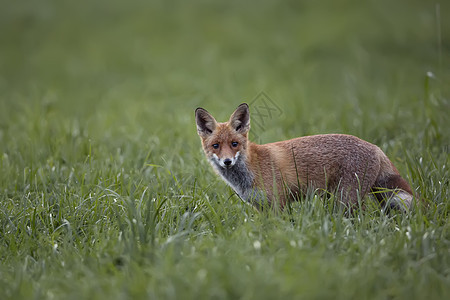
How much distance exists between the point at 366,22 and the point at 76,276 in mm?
14588

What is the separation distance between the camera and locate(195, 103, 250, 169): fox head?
4891 mm

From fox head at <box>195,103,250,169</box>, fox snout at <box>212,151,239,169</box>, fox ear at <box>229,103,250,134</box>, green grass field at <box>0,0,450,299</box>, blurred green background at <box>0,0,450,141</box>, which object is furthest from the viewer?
blurred green background at <box>0,0,450,141</box>

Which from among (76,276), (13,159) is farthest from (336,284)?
(13,159)

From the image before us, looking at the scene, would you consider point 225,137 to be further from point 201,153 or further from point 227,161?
point 201,153

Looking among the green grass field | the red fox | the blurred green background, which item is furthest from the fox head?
the blurred green background

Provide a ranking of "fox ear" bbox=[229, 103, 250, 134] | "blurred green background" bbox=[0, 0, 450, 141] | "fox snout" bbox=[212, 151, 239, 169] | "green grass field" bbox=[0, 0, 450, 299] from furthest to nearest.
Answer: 1. "blurred green background" bbox=[0, 0, 450, 141]
2. "fox ear" bbox=[229, 103, 250, 134]
3. "fox snout" bbox=[212, 151, 239, 169]
4. "green grass field" bbox=[0, 0, 450, 299]

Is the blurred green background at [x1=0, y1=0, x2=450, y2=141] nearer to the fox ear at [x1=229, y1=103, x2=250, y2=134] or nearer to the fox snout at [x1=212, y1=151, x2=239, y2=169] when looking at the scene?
the fox ear at [x1=229, y1=103, x2=250, y2=134]

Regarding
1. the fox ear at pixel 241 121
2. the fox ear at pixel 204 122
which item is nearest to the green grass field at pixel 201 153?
the fox ear at pixel 204 122

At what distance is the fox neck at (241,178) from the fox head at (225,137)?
0.07 metres

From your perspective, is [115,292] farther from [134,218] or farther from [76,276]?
[134,218]

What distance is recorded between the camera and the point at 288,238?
371 cm

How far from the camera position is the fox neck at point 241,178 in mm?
4973

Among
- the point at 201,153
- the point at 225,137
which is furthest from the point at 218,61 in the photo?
the point at 225,137

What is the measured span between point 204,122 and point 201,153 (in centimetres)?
109
